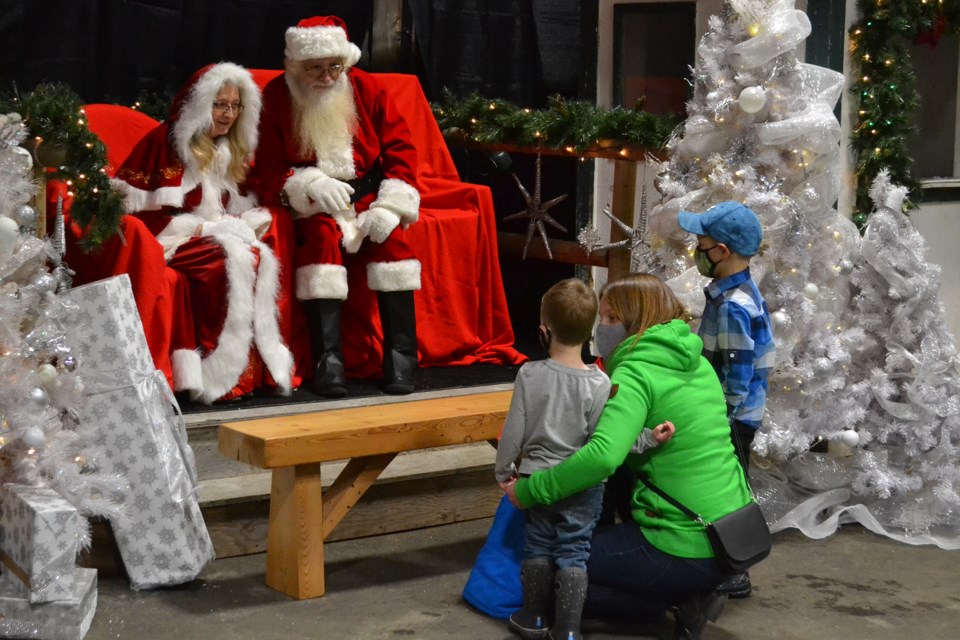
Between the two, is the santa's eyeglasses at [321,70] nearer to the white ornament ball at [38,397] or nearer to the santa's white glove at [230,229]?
the santa's white glove at [230,229]

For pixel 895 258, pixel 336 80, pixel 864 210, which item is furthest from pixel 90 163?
pixel 864 210

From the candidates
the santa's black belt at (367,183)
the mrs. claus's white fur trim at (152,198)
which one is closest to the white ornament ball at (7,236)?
the mrs. claus's white fur trim at (152,198)

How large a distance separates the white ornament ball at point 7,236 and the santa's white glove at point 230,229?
1418 mm

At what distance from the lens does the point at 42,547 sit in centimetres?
374

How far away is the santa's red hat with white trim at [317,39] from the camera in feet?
18.2

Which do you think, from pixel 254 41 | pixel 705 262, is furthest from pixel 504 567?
pixel 254 41

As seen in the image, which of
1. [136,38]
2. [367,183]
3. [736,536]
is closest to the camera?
[736,536]

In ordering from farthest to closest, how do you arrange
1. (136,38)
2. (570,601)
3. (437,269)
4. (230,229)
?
(136,38) < (437,269) < (230,229) < (570,601)

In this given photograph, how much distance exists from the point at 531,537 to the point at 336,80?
2628 millimetres

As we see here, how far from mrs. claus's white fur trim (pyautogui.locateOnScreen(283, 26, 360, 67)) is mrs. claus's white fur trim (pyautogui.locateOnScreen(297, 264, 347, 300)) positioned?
904mm

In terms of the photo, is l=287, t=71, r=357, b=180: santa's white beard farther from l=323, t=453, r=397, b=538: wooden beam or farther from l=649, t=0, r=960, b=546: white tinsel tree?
l=323, t=453, r=397, b=538: wooden beam

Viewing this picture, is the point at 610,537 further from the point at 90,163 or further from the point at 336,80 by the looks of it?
the point at 336,80

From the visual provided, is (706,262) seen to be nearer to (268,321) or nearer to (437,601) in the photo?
(437,601)

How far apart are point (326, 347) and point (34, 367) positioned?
166 cm
